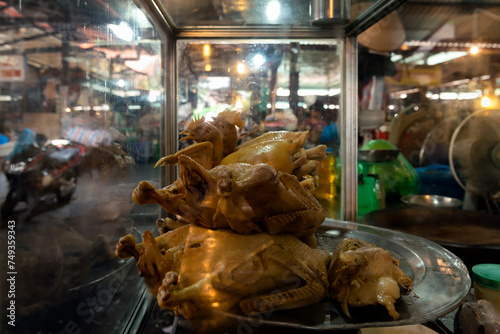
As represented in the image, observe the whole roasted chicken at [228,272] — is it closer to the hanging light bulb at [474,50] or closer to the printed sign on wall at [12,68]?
the printed sign on wall at [12,68]

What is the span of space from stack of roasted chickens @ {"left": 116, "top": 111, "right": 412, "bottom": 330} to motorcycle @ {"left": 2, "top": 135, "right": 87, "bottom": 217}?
225 mm

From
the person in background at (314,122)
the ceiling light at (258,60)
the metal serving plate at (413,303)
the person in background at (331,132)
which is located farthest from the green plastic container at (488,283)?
the ceiling light at (258,60)

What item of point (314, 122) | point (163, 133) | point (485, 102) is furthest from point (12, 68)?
point (485, 102)

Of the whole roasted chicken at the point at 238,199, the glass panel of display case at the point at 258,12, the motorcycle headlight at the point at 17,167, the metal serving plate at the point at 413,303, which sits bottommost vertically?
→ the metal serving plate at the point at 413,303

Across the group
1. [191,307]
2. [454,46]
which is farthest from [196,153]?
[454,46]

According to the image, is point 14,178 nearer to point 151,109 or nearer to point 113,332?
point 113,332

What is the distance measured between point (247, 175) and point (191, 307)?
43 cm

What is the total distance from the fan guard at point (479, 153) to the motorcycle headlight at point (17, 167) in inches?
152

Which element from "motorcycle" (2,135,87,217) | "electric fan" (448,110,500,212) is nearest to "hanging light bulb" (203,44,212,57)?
"motorcycle" (2,135,87,217)

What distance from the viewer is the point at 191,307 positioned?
90 centimetres

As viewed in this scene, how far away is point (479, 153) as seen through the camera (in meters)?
3.37

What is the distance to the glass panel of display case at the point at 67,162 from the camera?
0.72 meters

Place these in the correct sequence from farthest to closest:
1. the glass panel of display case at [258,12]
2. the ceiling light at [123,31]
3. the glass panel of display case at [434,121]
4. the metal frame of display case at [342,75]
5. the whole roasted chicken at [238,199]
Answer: the glass panel of display case at [434,121], the metal frame of display case at [342,75], the glass panel of display case at [258,12], the ceiling light at [123,31], the whole roasted chicken at [238,199]

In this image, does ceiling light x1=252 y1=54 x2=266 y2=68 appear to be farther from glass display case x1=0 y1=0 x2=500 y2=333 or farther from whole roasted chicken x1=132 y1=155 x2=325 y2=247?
whole roasted chicken x1=132 y1=155 x2=325 y2=247
